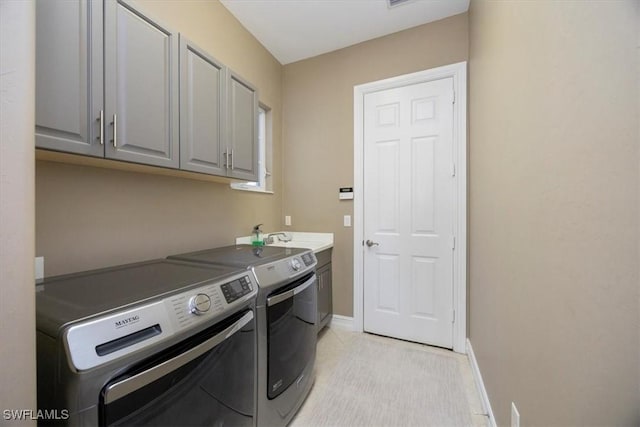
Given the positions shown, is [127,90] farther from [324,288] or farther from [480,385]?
[480,385]

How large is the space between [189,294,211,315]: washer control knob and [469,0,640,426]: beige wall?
1122 mm

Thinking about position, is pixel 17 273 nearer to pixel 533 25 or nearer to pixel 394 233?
pixel 533 25

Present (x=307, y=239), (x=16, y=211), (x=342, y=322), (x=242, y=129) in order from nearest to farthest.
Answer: (x=16, y=211) → (x=242, y=129) → (x=342, y=322) → (x=307, y=239)

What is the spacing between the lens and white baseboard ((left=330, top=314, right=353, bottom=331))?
8.73 ft

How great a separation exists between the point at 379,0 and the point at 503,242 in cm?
217

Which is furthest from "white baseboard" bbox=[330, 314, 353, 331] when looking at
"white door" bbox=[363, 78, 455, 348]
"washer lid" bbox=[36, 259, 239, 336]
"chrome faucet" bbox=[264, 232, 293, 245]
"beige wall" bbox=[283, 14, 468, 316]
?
"washer lid" bbox=[36, 259, 239, 336]

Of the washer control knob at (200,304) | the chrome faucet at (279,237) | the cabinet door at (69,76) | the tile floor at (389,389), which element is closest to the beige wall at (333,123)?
the chrome faucet at (279,237)

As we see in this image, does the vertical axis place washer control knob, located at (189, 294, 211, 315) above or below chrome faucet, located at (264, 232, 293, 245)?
below

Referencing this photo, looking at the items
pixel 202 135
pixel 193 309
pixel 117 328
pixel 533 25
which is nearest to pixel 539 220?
pixel 533 25

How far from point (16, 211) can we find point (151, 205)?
1155 millimetres

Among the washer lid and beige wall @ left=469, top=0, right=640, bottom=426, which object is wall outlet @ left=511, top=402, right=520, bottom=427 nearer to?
beige wall @ left=469, top=0, right=640, bottom=426

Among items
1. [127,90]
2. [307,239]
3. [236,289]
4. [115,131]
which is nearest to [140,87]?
[127,90]

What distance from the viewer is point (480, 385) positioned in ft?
5.49

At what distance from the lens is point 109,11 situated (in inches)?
42.0
